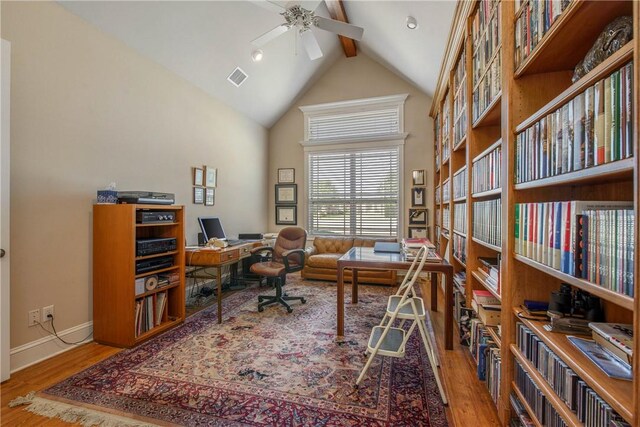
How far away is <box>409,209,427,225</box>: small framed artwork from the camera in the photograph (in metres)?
4.88

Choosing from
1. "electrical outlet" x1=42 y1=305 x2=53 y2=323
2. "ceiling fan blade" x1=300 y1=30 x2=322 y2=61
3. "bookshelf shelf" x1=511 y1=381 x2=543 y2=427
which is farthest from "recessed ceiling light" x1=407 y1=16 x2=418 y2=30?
"electrical outlet" x1=42 y1=305 x2=53 y2=323

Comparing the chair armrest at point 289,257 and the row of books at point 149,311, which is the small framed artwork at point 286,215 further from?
the row of books at point 149,311

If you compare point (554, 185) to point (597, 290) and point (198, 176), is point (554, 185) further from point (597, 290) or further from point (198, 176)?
point (198, 176)

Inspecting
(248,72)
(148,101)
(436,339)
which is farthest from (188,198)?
(436,339)

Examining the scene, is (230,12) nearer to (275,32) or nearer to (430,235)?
(275,32)

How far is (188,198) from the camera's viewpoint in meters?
3.70

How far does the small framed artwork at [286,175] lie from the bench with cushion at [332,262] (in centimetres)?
133

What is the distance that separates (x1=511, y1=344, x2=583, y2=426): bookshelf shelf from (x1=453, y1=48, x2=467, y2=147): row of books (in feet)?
5.92

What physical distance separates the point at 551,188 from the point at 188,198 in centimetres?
368

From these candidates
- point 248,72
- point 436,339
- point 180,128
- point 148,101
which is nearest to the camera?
point 436,339

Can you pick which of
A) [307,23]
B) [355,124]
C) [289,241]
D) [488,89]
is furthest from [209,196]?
[488,89]

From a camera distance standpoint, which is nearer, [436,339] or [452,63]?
[436,339]

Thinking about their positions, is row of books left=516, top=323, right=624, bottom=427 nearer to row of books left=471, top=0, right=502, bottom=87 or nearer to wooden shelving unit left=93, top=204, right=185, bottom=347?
row of books left=471, top=0, right=502, bottom=87

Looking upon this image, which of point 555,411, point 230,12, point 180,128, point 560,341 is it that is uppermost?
point 230,12
